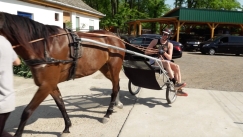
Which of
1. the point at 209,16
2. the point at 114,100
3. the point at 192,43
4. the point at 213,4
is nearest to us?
the point at 114,100

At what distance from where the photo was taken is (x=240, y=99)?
5.85 metres

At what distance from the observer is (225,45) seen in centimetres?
1886

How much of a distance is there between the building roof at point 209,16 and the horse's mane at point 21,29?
21.4 m

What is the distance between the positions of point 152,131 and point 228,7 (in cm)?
4909

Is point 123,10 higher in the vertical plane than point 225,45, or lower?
higher

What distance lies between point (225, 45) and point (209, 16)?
5211 mm

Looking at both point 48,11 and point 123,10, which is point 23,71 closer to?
point 48,11

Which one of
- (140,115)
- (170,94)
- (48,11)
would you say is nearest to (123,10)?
(48,11)

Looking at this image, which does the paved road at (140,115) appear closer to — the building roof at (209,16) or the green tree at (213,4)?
the building roof at (209,16)

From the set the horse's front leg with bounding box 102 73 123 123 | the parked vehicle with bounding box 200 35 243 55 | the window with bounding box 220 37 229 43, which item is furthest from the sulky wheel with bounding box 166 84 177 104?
the window with bounding box 220 37 229 43

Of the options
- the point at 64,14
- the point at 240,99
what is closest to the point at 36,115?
the point at 240,99

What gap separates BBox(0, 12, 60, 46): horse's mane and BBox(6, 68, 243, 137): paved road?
164 centimetres

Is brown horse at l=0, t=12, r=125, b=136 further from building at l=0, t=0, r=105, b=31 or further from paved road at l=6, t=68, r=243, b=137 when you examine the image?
building at l=0, t=0, r=105, b=31

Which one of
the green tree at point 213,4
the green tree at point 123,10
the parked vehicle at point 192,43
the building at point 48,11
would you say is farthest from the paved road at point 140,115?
the green tree at point 213,4
